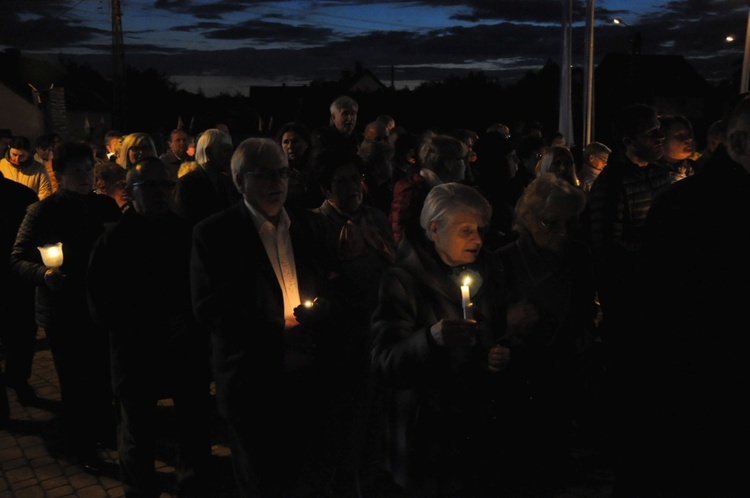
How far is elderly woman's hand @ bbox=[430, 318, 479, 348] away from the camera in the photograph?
8.57 feet

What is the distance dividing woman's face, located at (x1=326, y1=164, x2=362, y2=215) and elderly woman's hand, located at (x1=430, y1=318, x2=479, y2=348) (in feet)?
6.19

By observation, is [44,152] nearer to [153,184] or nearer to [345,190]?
[153,184]

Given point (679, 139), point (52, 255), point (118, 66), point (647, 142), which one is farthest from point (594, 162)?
point (118, 66)

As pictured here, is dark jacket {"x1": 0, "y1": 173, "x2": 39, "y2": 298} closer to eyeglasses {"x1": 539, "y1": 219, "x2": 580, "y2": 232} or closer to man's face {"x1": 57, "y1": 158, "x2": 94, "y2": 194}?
man's face {"x1": 57, "y1": 158, "x2": 94, "y2": 194}

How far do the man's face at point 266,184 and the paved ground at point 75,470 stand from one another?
196cm

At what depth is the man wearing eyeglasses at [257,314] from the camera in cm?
354

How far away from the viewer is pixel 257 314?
3.54 metres

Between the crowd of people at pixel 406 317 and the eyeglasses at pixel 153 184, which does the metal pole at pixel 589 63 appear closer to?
the crowd of people at pixel 406 317

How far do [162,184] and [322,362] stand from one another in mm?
1401

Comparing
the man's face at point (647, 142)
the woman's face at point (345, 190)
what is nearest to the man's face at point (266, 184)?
the woman's face at point (345, 190)

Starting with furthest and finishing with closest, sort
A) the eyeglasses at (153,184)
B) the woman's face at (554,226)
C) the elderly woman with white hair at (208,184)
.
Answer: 1. the elderly woman with white hair at (208,184)
2. the eyeglasses at (153,184)
3. the woman's face at (554,226)

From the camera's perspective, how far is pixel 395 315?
9.92 feet

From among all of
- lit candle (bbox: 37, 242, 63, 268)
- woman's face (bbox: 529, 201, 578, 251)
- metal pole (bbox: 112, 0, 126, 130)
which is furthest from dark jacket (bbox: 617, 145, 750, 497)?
metal pole (bbox: 112, 0, 126, 130)

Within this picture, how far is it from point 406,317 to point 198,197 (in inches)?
104
